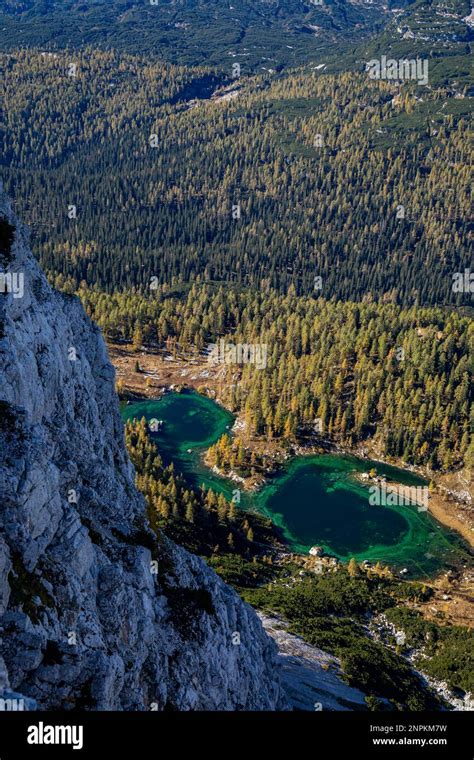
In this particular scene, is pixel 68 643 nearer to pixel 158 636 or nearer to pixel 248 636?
pixel 158 636

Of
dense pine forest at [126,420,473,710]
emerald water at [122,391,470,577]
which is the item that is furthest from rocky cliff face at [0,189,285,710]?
emerald water at [122,391,470,577]

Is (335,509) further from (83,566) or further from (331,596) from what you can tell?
(83,566)

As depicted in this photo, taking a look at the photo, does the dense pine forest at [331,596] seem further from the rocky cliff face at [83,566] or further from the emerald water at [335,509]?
the rocky cliff face at [83,566]

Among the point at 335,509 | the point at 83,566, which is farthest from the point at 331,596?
the point at 83,566

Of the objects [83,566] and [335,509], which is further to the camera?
[335,509]

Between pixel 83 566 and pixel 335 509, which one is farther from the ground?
pixel 83 566

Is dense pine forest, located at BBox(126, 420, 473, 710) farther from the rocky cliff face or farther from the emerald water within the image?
the rocky cliff face
